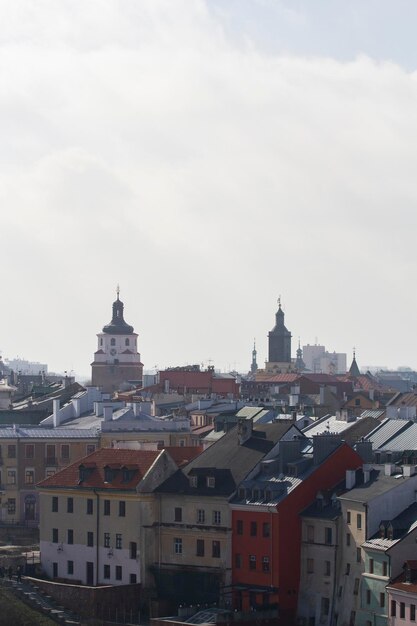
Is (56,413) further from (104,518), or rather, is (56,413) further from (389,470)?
(389,470)

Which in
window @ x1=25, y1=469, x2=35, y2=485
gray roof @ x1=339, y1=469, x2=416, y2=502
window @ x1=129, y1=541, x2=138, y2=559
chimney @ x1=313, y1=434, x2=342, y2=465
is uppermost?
chimney @ x1=313, y1=434, x2=342, y2=465

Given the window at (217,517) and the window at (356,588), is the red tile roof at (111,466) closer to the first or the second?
the window at (217,517)

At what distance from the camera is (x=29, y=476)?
136875 mm

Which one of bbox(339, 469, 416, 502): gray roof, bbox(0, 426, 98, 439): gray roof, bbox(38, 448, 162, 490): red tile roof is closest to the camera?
bbox(339, 469, 416, 502): gray roof

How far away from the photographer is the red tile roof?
361ft

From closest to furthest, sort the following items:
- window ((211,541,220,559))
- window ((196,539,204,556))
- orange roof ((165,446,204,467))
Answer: window ((211,541,220,559))
window ((196,539,204,556))
orange roof ((165,446,204,467))

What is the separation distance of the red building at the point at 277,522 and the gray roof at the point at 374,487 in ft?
9.34

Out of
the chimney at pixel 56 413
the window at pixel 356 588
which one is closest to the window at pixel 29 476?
the chimney at pixel 56 413

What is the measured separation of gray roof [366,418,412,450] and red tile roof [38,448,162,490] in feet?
47.1

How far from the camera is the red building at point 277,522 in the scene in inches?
4031

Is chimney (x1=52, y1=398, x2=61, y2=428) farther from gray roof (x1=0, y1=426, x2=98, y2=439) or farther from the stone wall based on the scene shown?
the stone wall

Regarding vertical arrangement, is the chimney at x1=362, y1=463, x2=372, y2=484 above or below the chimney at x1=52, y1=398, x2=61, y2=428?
below

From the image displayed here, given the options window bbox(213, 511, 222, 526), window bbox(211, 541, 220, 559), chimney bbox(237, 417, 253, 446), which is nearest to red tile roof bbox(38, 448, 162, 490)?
chimney bbox(237, 417, 253, 446)

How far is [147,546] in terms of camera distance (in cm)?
10750
